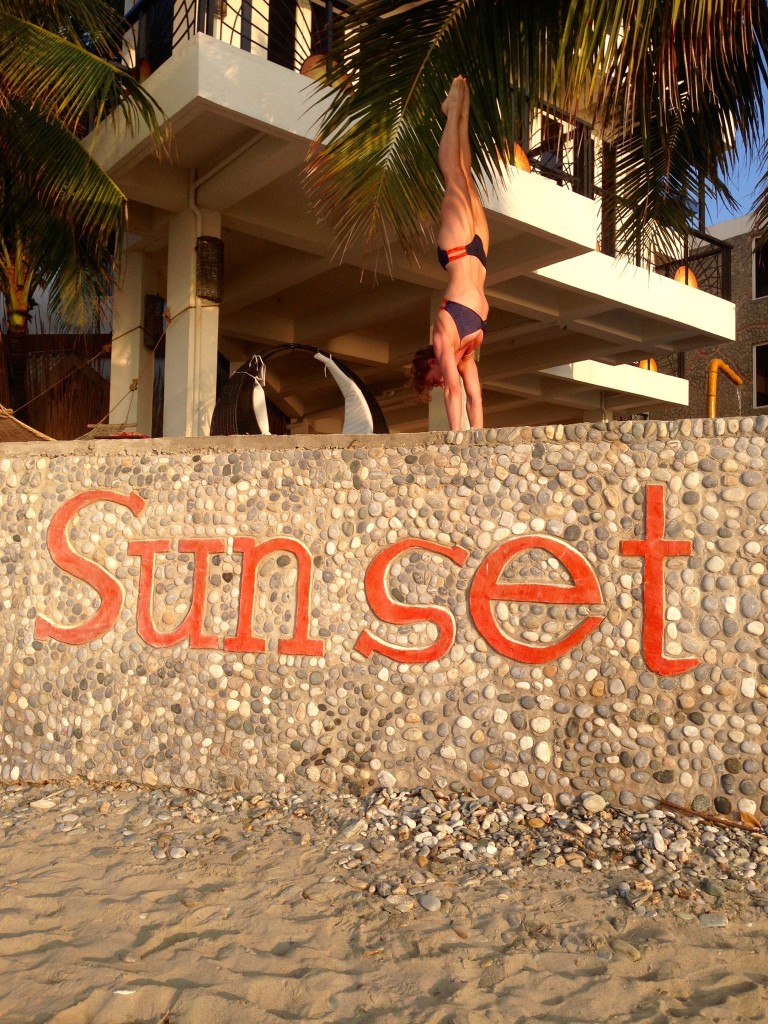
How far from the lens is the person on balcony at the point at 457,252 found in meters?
4.41

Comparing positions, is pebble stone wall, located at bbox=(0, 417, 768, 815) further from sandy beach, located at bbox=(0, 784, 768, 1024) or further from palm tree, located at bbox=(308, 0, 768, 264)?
palm tree, located at bbox=(308, 0, 768, 264)

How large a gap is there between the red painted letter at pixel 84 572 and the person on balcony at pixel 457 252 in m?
1.87

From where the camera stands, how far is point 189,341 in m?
7.88

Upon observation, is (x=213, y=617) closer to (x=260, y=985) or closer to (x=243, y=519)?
(x=243, y=519)

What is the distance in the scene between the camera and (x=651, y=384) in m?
14.8

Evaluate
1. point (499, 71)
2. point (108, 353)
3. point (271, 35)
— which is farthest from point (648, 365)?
point (499, 71)

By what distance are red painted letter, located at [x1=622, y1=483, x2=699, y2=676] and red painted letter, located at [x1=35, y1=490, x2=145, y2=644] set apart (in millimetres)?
2698

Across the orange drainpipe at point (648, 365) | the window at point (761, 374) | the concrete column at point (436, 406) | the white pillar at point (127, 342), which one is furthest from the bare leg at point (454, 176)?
the window at point (761, 374)

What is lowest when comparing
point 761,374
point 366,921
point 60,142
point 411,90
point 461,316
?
point 366,921

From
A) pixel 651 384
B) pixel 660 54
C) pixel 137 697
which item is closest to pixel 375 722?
pixel 137 697

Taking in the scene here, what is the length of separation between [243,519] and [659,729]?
2.31 meters

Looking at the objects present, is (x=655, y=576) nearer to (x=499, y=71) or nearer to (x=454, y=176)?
(x=454, y=176)

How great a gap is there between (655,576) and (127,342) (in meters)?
6.67

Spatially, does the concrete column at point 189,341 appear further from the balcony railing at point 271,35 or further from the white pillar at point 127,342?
the balcony railing at point 271,35
